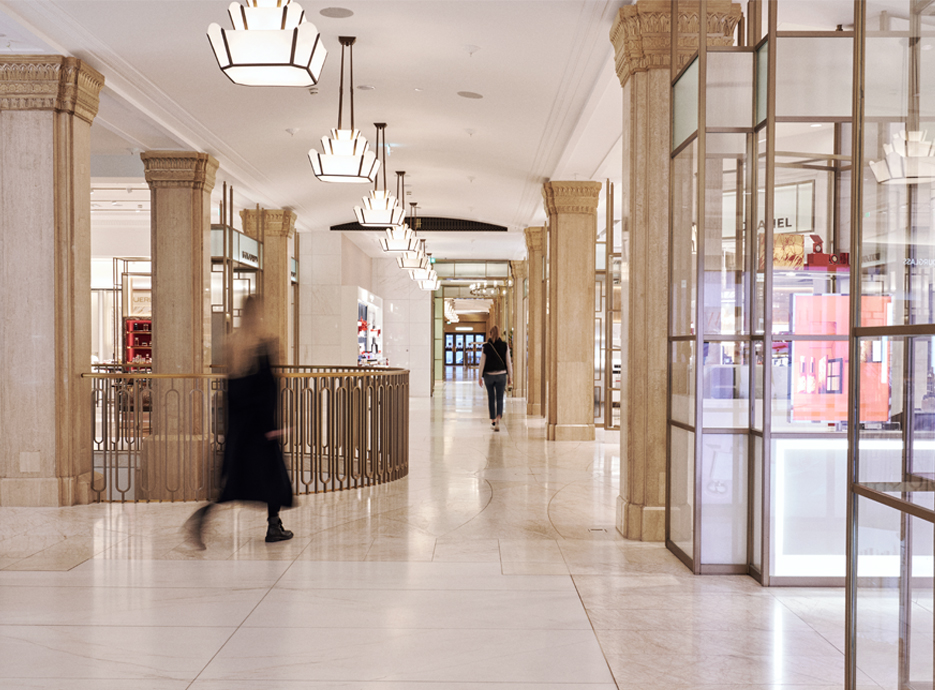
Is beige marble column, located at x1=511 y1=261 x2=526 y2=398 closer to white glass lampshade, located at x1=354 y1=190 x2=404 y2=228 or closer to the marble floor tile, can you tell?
white glass lampshade, located at x1=354 y1=190 x2=404 y2=228

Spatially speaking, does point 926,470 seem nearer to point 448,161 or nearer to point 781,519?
point 781,519

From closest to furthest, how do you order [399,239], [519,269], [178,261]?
[178,261] < [399,239] < [519,269]

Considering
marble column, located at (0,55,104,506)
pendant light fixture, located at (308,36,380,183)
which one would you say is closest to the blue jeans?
pendant light fixture, located at (308,36,380,183)

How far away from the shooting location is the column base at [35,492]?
7102mm

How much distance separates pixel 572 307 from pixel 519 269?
426 inches

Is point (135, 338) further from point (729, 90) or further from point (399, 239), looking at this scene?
point (729, 90)

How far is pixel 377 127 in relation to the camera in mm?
10172

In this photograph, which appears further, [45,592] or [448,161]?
[448,161]

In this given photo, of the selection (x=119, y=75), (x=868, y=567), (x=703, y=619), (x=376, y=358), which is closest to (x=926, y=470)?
(x=868, y=567)

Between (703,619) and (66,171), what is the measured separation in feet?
21.1

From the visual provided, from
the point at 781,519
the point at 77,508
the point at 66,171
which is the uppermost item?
the point at 66,171

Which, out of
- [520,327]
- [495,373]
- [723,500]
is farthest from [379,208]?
[520,327]

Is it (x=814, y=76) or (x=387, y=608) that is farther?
(x=814, y=76)

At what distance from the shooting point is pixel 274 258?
51.3 ft
